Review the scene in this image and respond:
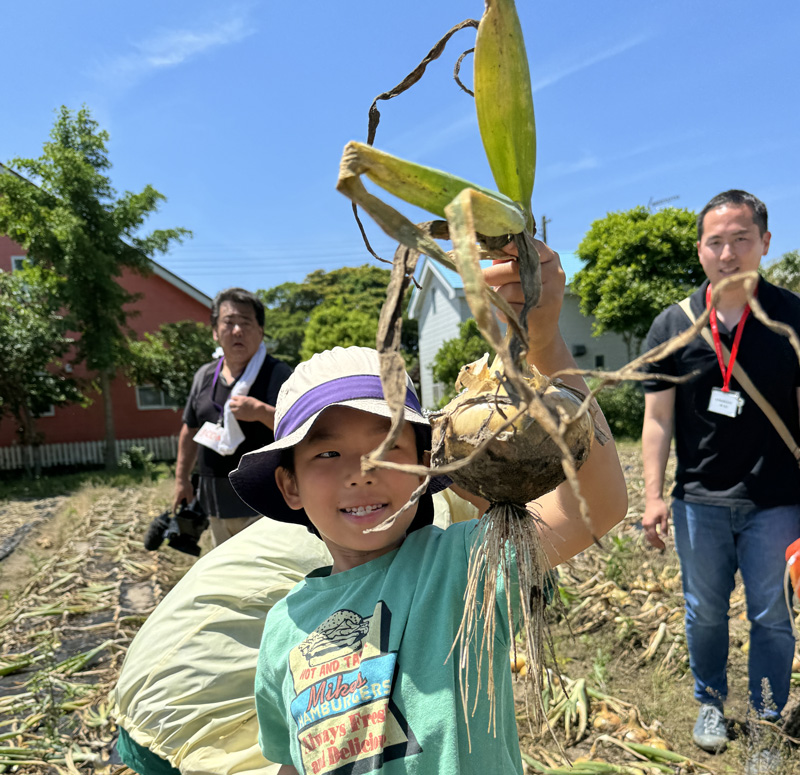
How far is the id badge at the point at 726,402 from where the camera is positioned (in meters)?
2.88

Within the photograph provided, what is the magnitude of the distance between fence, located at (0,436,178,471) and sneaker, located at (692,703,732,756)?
58.0 feet

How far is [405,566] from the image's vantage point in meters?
1.44

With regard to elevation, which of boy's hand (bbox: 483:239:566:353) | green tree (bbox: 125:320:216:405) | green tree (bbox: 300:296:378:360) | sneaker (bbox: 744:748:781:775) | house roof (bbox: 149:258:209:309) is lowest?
sneaker (bbox: 744:748:781:775)

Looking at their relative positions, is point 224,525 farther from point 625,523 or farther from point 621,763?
point 625,523

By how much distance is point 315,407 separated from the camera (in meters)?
1.41

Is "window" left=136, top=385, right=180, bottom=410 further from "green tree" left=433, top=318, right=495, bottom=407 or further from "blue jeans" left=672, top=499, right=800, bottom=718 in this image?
"blue jeans" left=672, top=499, right=800, bottom=718

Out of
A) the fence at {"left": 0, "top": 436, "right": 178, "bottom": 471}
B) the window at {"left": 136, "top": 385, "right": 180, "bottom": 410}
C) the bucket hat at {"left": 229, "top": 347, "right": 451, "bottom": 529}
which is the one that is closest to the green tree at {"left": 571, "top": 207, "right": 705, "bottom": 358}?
the fence at {"left": 0, "top": 436, "right": 178, "bottom": 471}

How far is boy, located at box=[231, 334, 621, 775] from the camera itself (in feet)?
4.16

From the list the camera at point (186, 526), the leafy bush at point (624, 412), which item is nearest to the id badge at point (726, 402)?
→ the camera at point (186, 526)

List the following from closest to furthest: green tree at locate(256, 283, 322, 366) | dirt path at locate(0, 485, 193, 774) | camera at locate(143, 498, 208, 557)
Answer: dirt path at locate(0, 485, 193, 774)
camera at locate(143, 498, 208, 557)
green tree at locate(256, 283, 322, 366)

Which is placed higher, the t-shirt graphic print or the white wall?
the white wall

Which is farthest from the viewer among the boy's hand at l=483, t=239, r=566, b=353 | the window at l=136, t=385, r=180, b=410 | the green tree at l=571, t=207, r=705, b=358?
the window at l=136, t=385, r=180, b=410

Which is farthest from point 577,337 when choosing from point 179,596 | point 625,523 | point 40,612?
point 179,596

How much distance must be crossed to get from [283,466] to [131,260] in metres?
17.4
